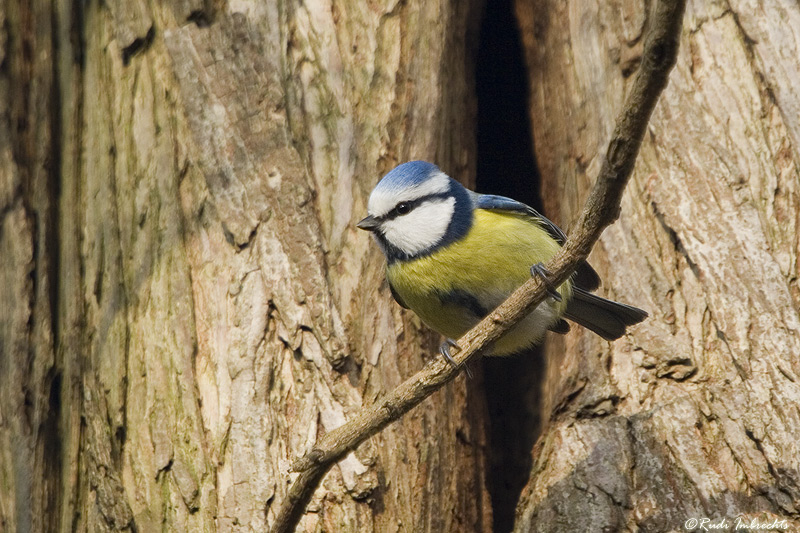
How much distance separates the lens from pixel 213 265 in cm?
309

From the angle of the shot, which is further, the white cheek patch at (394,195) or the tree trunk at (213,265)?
the white cheek patch at (394,195)

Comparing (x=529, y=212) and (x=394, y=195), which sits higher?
(x=394, y=195)

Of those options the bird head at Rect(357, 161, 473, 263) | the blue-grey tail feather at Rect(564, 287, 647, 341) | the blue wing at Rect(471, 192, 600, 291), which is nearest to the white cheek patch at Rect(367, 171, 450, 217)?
the bird head at Rect(357, 161, 473, 263)

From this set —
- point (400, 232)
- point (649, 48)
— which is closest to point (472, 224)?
point (400, 232)

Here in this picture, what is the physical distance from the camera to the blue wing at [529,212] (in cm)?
308

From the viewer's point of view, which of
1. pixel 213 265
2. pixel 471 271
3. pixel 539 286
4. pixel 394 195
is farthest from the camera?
pixel 213 265

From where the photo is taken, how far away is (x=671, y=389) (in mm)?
2893

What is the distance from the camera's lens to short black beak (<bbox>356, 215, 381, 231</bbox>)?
3.00m

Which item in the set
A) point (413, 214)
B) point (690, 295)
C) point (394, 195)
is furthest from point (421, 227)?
point (690, 295)

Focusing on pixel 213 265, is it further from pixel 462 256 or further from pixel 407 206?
pixel 462 256

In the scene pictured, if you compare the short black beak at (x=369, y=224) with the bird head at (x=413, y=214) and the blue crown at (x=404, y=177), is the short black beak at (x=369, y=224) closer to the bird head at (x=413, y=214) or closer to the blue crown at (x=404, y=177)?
the bird head at (x=413, y=214)

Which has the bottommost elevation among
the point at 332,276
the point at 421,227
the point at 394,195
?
the point at 332,276

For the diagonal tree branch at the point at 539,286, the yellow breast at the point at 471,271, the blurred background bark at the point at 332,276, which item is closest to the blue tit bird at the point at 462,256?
the yellow breast at the point at 471,271

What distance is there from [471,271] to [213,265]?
3.35 ft
